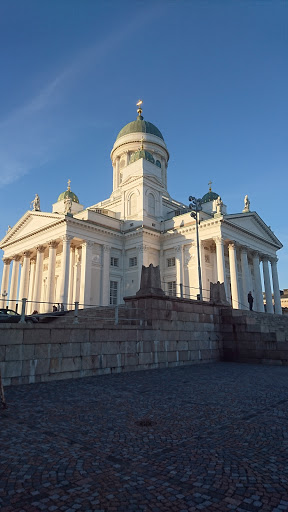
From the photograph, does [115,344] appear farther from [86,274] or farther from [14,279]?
[14,279]

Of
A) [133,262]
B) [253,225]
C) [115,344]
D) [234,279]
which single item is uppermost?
[253,225]

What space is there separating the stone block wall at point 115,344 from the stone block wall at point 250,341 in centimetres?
48

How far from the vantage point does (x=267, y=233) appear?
1687 inches

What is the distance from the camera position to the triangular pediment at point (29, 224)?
117 feet

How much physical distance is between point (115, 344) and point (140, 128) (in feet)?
157

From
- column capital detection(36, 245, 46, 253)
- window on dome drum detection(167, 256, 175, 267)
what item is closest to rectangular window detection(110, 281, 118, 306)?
window on dome drum detection(167, 256, 175, 267)

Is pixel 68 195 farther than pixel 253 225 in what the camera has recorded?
Yes

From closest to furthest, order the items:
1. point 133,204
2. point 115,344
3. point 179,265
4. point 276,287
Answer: point 115,344 → point 179,265 → point 133,204 → point 276,287

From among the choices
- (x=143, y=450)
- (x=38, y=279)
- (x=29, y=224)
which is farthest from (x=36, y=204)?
(x=143, y=450)

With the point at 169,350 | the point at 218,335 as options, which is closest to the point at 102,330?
the point at 169,350

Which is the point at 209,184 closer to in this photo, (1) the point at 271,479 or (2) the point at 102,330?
(2) the point at 102,330

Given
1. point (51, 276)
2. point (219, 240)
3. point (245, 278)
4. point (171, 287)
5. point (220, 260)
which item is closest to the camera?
point (220, 260)

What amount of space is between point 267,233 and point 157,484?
42.5 meters

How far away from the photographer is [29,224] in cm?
3991
